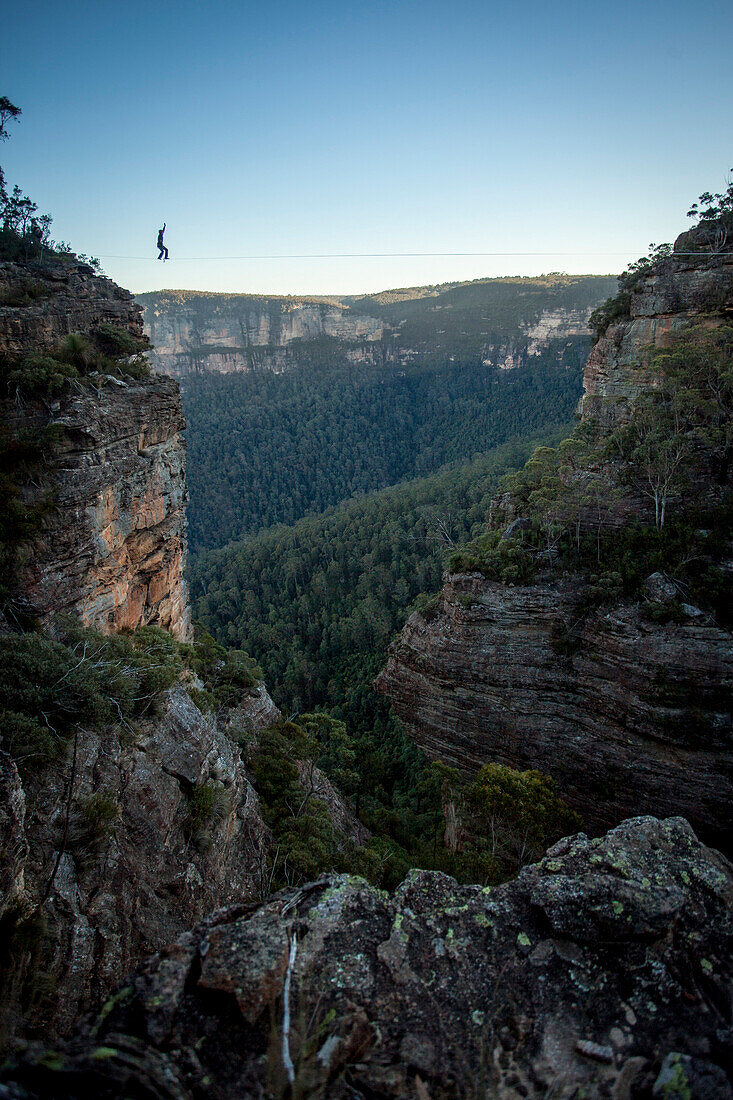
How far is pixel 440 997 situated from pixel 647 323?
28.5 m

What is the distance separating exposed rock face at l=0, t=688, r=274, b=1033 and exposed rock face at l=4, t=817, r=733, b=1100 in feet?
8.44

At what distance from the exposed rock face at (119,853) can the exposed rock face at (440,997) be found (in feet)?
8.44

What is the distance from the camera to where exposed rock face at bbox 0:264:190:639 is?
13445 millimetres

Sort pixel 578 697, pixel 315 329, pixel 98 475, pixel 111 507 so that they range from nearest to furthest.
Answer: pixel 98 475 < pixel 111 507 < pixel 578 697 < pixel 315 329

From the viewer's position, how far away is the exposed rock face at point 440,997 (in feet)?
11.5

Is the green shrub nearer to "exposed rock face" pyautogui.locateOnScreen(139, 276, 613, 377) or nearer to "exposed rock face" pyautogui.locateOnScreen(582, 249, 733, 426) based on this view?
"exposed rock face" pyautogui.locateOnScreen(582, 249, 733, 426)

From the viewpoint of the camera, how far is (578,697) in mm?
19156

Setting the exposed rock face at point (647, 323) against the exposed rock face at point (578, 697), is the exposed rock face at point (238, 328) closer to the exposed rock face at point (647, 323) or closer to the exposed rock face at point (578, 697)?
the exposed rock face at point (647, 323)

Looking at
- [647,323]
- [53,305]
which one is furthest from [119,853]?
[647,323]

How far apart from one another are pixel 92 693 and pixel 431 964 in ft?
24.6

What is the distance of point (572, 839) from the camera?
21.6ft

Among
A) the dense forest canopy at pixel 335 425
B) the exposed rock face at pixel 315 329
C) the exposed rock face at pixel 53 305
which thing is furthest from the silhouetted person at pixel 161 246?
the exposed rock face at pixel 315 329

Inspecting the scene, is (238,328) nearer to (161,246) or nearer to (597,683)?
(161,246)

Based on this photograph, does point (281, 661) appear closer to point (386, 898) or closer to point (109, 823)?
point (109, 823)
